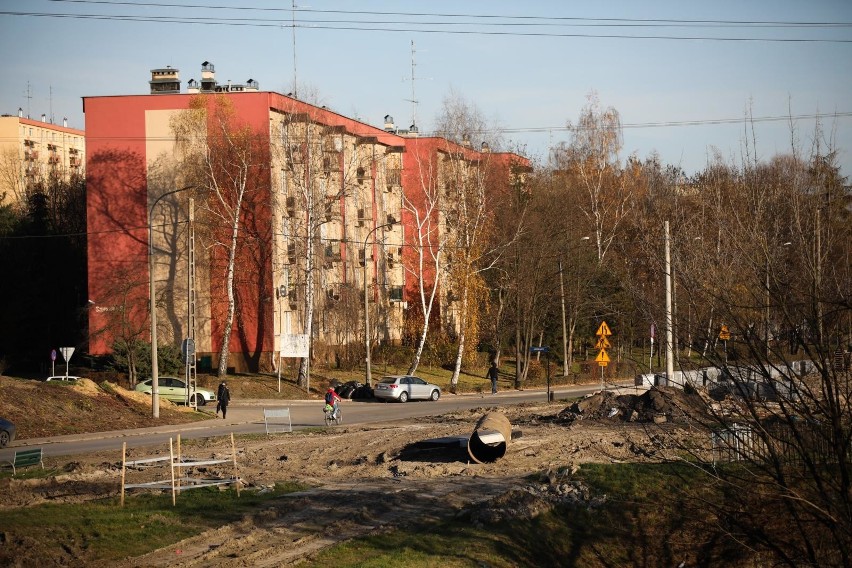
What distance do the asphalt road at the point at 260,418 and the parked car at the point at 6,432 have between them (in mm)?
238

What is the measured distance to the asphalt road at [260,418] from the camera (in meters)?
29.9

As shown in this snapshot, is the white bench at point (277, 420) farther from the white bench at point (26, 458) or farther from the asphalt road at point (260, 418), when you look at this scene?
the white bench at point (26, 458)

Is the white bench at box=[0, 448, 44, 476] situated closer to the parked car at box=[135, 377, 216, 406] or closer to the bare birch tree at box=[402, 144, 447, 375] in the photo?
the parked car at box=[135, 377, 216, 406]

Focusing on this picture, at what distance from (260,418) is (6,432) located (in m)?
11.6

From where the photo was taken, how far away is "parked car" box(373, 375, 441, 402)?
48750 millimetres

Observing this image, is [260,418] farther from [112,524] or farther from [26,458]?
[112,524]

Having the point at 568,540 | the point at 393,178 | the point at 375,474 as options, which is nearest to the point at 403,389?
the point at 393,178

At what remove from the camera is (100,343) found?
54938 millimetres

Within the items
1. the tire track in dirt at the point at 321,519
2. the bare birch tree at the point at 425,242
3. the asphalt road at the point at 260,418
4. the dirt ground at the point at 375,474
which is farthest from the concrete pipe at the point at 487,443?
the bare birch tree at the point at 425,242

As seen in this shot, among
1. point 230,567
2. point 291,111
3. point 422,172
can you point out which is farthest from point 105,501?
point 422,172

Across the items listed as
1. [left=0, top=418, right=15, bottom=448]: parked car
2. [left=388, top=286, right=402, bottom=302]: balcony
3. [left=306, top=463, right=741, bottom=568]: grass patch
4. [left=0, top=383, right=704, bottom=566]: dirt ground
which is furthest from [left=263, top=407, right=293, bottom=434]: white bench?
[left=388, top=286, right=402, bottom=302]: balcony

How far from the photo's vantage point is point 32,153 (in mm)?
104000

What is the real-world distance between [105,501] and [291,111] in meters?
37.4

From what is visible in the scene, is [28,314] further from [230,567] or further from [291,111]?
[230,567]
